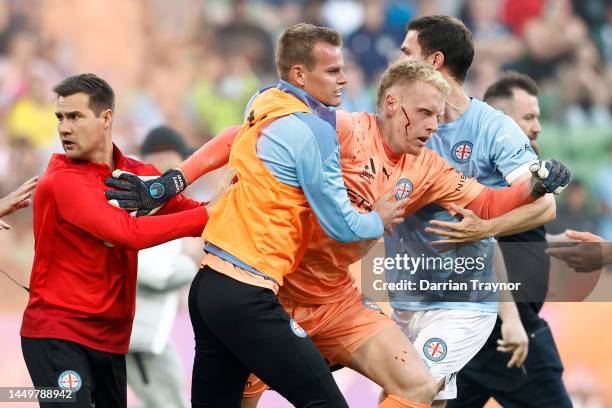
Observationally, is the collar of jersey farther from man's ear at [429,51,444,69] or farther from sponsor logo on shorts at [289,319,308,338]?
man's ear at [429,51,444,69]

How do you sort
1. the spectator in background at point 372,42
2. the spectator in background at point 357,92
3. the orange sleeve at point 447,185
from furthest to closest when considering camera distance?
the spectator in background at point 372,42 → the spectator in background at point 357,92 → the orange sleeve at point 447,185

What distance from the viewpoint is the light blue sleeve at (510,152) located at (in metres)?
5.96

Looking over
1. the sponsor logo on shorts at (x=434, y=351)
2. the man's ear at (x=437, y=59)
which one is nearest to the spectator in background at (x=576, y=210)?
the man's ear at (x=437, y=59)

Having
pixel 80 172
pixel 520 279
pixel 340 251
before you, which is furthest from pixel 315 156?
pixel 520 279

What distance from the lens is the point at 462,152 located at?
20.1 feet

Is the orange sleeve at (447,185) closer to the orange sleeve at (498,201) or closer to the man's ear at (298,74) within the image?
the orange sleeve at (498,201)

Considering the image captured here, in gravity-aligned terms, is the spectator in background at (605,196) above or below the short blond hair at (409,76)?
above

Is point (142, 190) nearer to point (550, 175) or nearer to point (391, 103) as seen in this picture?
point (391, 103)

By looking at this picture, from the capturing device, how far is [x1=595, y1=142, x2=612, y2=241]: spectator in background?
12.4 meters

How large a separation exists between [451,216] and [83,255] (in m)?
1.97

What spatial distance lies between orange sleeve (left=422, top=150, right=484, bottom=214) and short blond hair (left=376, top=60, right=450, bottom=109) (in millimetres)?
383

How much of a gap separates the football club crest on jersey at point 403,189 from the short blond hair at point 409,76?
1.36 feet

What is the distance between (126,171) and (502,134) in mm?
2056

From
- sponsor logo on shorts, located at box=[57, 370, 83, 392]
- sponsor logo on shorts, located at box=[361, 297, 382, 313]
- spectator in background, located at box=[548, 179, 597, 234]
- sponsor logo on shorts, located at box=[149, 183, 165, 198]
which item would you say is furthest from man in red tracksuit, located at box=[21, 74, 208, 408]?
spectator in background, located at box=[548, 179, 597, 234]
